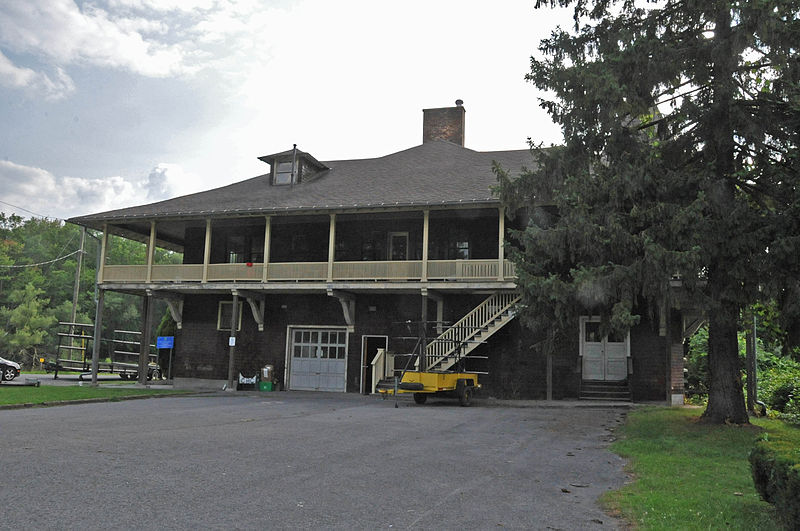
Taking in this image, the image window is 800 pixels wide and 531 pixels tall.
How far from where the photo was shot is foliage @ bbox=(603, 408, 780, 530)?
617cm

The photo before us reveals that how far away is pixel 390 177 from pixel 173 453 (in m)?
18.3

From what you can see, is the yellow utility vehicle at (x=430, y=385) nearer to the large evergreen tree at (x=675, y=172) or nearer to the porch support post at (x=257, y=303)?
the large evergreen tree at (x=675, y=172)

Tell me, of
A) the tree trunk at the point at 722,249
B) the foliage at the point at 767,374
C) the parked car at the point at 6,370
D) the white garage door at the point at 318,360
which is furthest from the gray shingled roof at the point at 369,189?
the foliage at the point at 767,374

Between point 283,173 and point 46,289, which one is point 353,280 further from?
point 46,289

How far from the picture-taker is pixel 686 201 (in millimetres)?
13078

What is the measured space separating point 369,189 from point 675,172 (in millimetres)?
13209

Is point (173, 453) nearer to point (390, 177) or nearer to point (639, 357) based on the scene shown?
point (639, 357)

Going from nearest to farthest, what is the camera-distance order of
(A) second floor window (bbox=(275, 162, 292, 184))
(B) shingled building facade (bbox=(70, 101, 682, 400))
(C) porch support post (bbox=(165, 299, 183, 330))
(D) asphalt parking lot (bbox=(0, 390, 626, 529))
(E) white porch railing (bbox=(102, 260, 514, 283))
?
(D) asphalt parking lot (bbox=(0, 390, 626, 529)), (E) white porch railing (bbox=(102, 260, 514, 283)), (B) shingled building facade (bbox=(70, 101, 682, 400)), (C) porch support post (bbox=(165, 299, 183, 330)), (A) second floor window (bbox=(275, 162, 292, 184))

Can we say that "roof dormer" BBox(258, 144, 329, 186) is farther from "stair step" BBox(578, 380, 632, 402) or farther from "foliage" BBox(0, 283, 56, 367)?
"foliage" BBox(0, 283, 56, 367)

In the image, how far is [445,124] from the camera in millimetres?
31203

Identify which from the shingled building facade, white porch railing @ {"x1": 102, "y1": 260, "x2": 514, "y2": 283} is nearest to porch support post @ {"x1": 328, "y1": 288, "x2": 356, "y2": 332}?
the shingled building facade

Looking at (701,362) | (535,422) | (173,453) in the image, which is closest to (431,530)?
(173,453)

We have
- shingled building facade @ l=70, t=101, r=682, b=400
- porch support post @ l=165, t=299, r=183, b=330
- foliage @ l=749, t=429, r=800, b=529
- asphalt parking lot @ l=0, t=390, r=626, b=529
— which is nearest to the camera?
foliage @ l=749, t=429, r=800, b=529

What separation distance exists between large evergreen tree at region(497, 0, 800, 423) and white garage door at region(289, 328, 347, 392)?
499 inches
